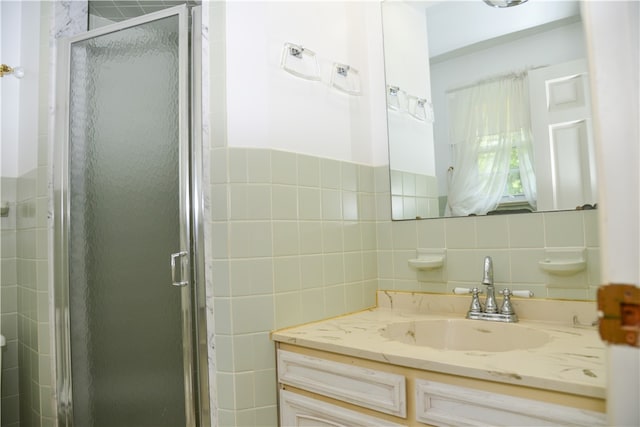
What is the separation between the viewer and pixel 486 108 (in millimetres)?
1475

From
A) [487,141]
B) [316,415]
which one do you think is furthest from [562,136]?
[316,415]

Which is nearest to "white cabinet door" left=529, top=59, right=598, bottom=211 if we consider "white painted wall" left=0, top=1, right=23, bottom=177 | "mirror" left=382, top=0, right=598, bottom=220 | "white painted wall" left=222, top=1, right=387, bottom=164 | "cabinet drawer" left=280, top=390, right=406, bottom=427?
"mirror" left=382, top=0, right=598, bottom=220

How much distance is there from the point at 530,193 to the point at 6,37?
2363 mm

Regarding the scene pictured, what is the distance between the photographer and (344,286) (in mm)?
1540

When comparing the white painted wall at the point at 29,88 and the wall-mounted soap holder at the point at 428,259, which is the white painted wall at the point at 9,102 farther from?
the wall-mounted soap holder at the point at 428,259

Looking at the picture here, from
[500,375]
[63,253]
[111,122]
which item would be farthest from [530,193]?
[63,253]

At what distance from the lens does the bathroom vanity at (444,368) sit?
85 centimetres

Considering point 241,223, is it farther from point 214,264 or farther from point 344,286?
point 344,286

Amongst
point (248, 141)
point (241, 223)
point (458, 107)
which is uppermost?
point (458, 107)

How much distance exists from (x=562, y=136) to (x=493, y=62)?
0.37m

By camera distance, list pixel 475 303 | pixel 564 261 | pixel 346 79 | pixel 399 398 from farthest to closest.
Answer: pixel 346 79, pixel 475 303, pixel 564 261, pixel 399 398

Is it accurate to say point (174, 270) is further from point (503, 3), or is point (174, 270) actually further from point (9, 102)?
point (503, 3)

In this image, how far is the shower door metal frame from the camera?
131 cm

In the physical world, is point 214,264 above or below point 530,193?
below
